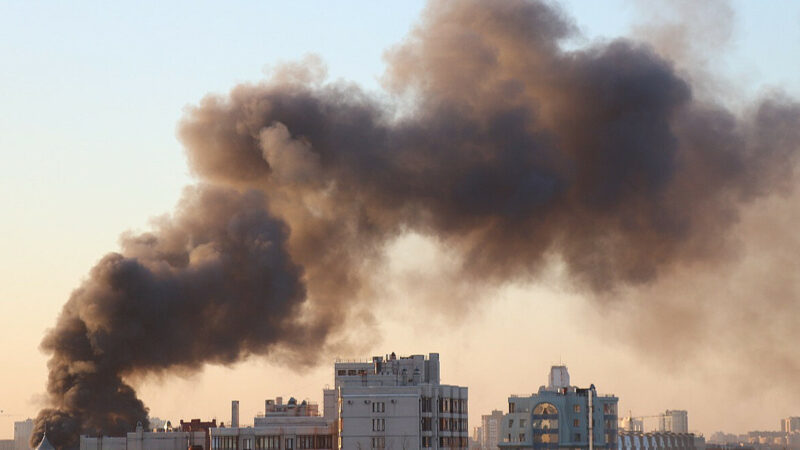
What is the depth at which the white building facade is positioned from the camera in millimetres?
138500

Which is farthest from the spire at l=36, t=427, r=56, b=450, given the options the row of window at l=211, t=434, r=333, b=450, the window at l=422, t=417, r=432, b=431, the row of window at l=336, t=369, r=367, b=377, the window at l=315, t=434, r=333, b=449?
the window at l=422, t=417, r=432, b=431

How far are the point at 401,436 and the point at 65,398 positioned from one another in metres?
31.5

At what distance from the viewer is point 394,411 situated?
139375mm

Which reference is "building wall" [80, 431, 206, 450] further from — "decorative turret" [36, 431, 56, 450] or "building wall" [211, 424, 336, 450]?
"building wall" [211, 424, 336, 450]

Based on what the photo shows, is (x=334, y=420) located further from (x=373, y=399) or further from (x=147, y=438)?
(x=147, y=438)

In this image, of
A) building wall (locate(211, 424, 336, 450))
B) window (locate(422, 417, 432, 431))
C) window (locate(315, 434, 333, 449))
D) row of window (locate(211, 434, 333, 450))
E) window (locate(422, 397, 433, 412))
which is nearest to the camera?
window (locate(422, 417, 432, 431))

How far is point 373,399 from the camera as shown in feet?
458

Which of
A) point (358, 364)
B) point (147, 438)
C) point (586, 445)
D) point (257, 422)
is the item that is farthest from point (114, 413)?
point (586, 445)

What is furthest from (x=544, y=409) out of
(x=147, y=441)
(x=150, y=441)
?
(x=147, y=441)

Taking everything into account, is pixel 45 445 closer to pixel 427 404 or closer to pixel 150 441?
pixel 150 441

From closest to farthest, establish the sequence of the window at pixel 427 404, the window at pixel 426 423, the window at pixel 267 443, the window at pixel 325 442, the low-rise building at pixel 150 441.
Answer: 1. the low-rise building at pixel 150 441
2. the window at pixel 426 423
3. the window at pixel 427 404
4. the window at pixel 267 443
5. the window at pixel 325 442

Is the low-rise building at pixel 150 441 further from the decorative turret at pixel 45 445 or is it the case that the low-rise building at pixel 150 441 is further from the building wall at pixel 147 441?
the decorative turret at pixel 45 445

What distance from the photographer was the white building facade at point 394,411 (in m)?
138

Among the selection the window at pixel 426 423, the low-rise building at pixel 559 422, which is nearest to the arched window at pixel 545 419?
the low-rise building at pixel 559 422
